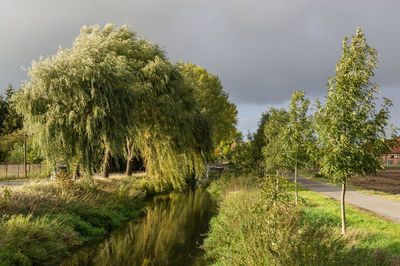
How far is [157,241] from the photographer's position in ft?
40.0

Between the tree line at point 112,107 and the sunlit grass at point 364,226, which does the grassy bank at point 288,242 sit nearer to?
the sunlit grass at point 364,226

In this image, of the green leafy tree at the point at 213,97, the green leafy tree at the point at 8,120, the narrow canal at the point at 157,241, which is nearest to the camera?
the narrow canal at the point at 157,241

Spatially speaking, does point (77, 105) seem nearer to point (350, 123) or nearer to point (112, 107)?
point (112, 107)

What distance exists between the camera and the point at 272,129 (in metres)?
21.6

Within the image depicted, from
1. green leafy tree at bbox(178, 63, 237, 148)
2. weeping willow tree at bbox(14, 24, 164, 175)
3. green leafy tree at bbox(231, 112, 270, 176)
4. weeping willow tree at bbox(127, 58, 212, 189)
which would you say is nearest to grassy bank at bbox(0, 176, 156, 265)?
weeping willow tree at bbox(14, 24, 164, 175)

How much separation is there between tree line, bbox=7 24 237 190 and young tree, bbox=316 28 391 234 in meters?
8.34

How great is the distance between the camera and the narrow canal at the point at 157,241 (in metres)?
9.91

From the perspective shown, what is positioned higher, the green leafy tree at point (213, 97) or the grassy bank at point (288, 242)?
the green leafy tree at point (213, 97)

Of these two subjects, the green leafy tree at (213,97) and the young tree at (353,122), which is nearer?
the young tree at (353,122)

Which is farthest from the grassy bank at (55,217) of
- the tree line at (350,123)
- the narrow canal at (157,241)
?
the tree line at (350,123)

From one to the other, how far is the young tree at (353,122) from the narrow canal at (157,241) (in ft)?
18.5

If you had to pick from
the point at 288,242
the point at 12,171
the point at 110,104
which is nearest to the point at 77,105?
the point at 110,104

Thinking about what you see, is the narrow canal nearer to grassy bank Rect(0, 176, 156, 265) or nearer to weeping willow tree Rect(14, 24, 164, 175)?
grassy bank Rect(0, 176, 156, 265)

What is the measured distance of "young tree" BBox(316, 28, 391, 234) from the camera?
938cm
